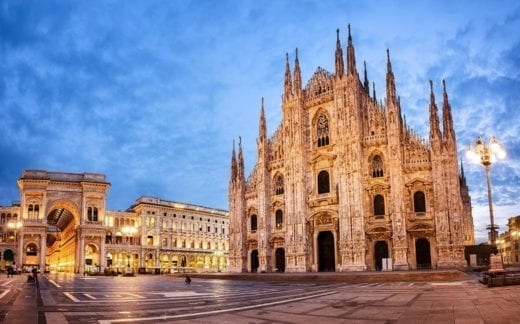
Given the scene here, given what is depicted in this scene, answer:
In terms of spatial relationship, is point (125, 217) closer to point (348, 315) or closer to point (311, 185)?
point (311, 185)

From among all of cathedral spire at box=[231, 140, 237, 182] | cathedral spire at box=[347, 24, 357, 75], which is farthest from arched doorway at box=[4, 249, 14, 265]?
cathedral spire at box=[347, 24, 357, 75]

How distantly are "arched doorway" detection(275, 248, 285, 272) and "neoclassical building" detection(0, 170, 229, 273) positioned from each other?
840 inches

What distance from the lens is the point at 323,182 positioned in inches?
1939

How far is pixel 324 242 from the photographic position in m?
48.5

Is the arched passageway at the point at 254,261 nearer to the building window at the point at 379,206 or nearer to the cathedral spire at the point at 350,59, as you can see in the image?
the building window at the point at 379,206

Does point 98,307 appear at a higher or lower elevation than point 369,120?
lower

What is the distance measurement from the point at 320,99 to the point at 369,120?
21.8ft

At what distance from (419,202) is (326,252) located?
11500 millimetres

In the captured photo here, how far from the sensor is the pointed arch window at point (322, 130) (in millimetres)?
50062

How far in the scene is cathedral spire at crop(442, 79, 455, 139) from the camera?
138ft

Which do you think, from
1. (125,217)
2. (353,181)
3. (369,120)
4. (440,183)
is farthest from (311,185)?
(125,217)

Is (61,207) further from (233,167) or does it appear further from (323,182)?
(323,182)

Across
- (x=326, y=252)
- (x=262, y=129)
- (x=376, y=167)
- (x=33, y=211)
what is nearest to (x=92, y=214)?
(x=33, y=211)

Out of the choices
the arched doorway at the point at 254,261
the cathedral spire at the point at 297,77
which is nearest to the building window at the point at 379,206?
the cathedral spire at the point at 297,77
